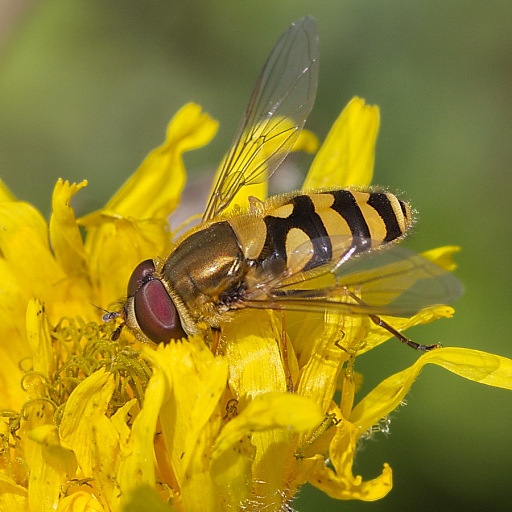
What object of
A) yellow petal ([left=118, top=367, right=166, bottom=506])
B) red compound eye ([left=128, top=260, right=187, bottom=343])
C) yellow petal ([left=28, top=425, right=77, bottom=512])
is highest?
red compound eye ([left=128, top=260, right=187, bottom=343])

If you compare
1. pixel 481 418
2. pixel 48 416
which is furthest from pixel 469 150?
pixel 48 416

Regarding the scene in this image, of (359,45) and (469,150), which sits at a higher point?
(359,45)

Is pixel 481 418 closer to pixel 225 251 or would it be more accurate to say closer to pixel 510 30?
pixel 225 251

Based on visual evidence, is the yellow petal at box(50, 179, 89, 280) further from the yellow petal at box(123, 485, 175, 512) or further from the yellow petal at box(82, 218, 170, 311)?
the yellow petal at box(123, 485, 175, 512)

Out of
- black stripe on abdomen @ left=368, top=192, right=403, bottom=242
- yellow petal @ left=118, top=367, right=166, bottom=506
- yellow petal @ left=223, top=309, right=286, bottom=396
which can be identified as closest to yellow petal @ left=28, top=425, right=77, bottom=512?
yellow petal @ left=118, top=367, right=166, bottom=506

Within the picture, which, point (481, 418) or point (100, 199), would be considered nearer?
point (481, 418)

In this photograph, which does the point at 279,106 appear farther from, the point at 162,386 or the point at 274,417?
the point at 274,417
